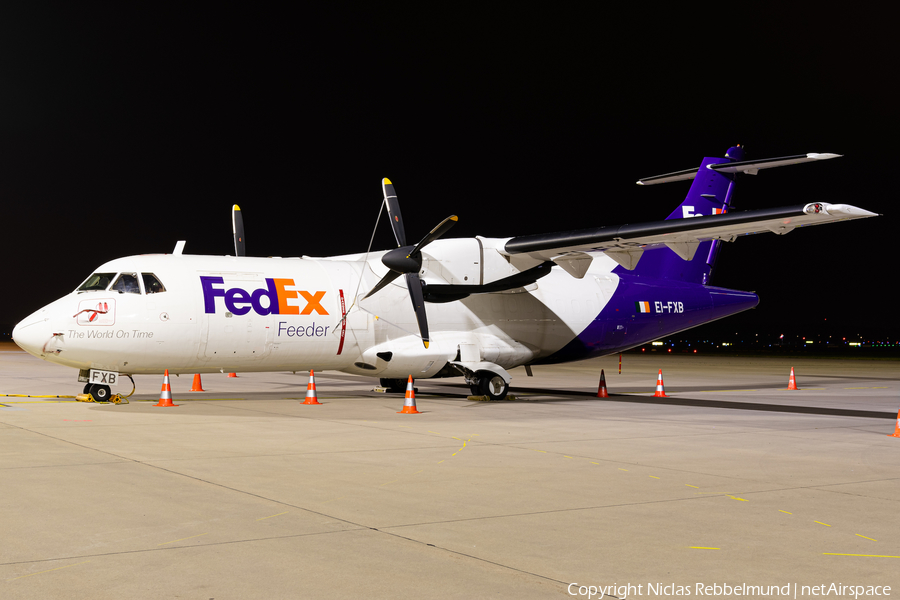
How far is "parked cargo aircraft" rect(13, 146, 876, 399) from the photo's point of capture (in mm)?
15008

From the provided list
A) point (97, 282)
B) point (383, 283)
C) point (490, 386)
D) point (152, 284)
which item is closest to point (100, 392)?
point (97, 282)

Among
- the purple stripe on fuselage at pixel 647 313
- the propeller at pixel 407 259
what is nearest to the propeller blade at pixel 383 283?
the propeller at pixel 407 259

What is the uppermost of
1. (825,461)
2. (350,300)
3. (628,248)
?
(628,248)

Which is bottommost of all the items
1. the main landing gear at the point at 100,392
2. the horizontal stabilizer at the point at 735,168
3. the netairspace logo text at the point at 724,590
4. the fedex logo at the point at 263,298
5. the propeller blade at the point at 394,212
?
the netairspace logo text at the point at 724,590

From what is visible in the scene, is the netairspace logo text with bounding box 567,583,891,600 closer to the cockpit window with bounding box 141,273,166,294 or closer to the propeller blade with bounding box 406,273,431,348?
the cockpit window with bounding box 141,273,166,294

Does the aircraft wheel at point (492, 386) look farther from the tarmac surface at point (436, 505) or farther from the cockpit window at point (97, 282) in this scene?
the cockpit window at point (97, 282)

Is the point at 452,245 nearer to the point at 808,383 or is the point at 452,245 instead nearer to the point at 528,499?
the point at 528,499

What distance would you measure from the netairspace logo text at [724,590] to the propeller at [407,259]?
12.3 m

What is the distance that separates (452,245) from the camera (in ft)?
59.7

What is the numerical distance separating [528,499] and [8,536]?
4.03 m

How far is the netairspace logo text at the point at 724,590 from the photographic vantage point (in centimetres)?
443

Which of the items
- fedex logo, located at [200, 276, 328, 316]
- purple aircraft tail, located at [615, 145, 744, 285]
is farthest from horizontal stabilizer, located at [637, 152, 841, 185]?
fedex logo, located at [200, 276, 328, 316]

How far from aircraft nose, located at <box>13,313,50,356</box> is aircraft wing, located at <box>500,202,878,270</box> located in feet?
31.3

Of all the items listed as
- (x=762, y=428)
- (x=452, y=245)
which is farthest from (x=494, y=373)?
(x=762, y=428)
